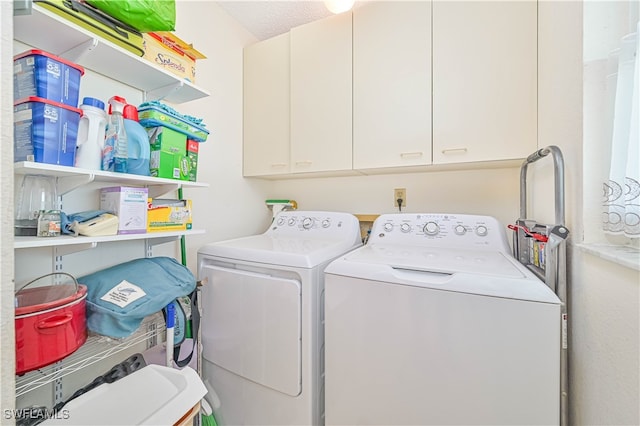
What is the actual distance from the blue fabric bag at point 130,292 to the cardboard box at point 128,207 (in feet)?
0.59

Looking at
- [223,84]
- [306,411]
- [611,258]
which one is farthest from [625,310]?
[223,84]

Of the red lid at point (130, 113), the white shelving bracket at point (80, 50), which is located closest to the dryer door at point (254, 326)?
the red lid at point (130, 113)

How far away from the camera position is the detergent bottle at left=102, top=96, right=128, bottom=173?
0.93 metres

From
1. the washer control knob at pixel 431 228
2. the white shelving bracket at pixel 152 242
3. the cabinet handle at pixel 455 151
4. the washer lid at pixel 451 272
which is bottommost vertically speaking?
the washer lid at pixel 451 272

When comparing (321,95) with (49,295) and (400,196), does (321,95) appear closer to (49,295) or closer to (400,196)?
(400,196)

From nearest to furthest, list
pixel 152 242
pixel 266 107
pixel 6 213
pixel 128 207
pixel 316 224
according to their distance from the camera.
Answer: pixel 6 213 → pixel 128 207 → pixel 152 242 → pixel 316 224 → pixel 266 107

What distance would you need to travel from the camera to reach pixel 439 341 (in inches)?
34.2

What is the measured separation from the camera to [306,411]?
3.59 ft

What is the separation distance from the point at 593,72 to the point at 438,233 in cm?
82

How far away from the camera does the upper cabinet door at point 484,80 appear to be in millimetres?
1236

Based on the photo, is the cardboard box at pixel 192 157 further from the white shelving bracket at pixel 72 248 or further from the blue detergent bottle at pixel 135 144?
the white shelving bracket at pixel 72 248

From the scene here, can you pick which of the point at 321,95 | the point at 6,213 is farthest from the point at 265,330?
the point at 321,95

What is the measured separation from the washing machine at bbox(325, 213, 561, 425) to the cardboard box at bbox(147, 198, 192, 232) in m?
0.70

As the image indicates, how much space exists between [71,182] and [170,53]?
0.69m
